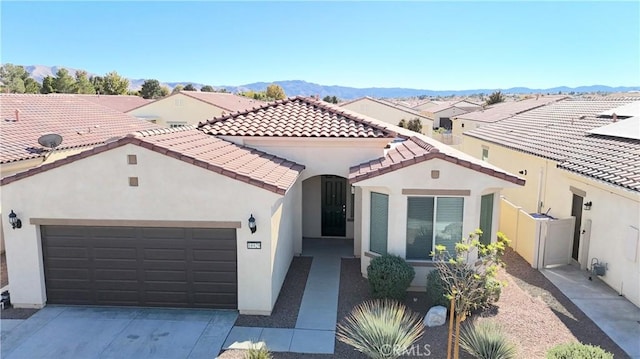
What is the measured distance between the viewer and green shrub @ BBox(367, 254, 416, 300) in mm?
12062

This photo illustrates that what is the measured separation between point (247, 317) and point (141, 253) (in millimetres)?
3343

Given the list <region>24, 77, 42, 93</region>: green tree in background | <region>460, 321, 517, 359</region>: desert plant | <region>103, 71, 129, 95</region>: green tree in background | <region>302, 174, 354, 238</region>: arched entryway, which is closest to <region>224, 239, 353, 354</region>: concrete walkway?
<region>302, 174, 354, 238</region>: arched entryway

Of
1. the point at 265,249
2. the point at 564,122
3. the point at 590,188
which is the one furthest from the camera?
the point at 564,122

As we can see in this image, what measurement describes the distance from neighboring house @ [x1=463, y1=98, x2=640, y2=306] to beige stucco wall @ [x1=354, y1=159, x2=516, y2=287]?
10.7 feet

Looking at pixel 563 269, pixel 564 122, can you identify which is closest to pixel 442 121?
pixel 564 122

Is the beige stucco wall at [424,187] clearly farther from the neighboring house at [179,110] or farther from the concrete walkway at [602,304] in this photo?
the neighboring house at [179,110]

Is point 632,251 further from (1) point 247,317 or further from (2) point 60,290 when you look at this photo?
(2) point 60,290

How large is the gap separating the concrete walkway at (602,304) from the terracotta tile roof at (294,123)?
717cm

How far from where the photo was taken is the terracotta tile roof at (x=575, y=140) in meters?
13.2

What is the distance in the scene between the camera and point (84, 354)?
970 cm

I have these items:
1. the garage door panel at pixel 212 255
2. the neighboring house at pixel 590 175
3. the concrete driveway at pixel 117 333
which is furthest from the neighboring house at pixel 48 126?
the neighboring house at pixel 590 175

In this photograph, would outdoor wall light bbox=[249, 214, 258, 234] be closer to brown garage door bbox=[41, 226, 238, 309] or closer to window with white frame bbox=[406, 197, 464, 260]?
brown garage door bbox=[41, 226, 238, 309]

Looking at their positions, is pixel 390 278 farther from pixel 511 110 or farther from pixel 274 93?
pixel 274 93

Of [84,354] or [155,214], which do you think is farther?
[155,214]
